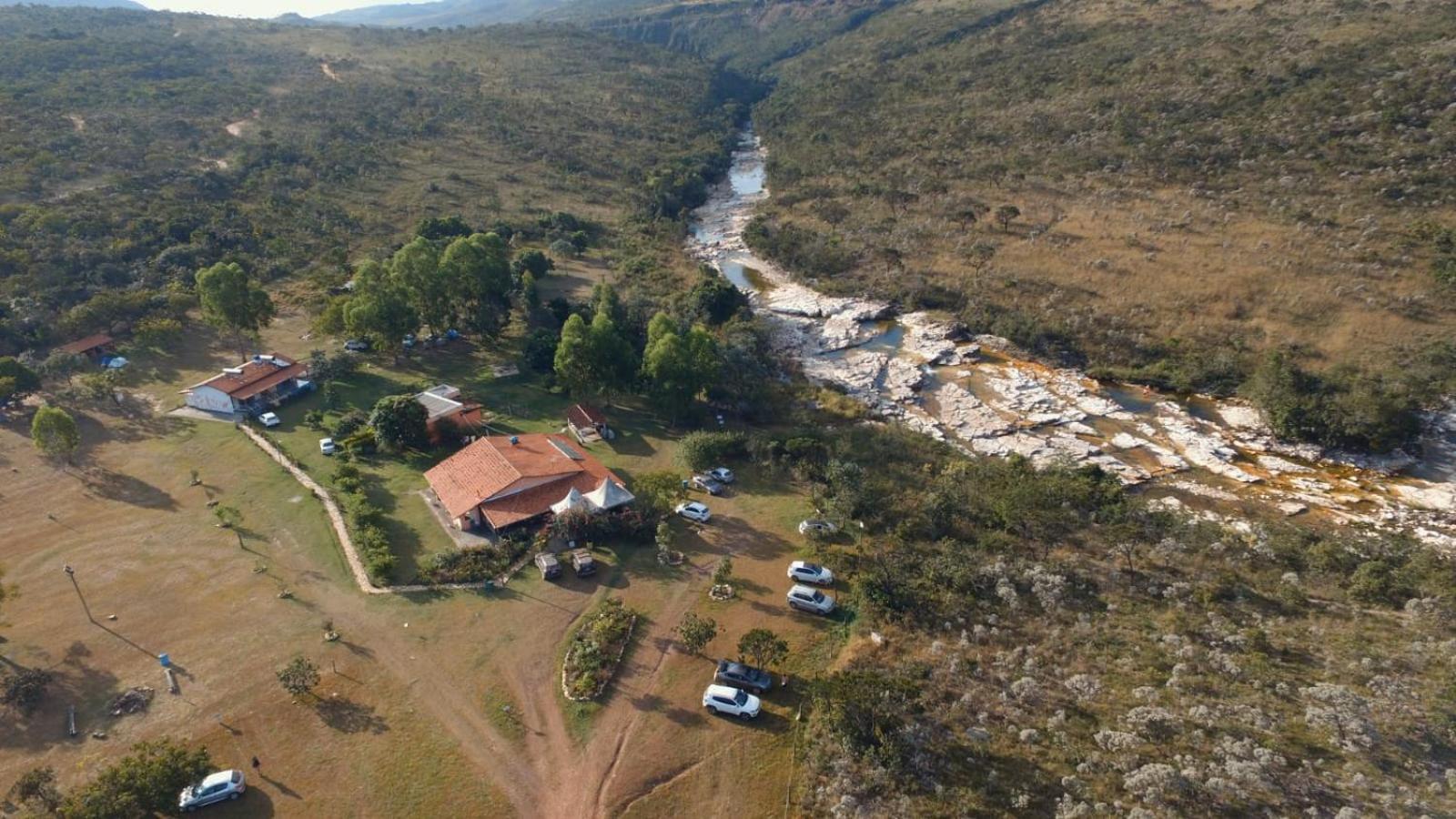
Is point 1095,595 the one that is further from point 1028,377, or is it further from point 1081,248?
point 1081,248

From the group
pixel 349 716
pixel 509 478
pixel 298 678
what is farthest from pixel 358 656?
pixel 509 478

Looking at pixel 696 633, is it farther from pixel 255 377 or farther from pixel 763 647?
pixel 255 377

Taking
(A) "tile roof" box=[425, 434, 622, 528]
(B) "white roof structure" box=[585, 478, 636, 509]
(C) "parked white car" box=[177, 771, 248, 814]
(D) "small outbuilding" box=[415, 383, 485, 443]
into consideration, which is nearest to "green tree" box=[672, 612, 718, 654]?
(B) "white roof structure" box=[585, 478, 636, 509]

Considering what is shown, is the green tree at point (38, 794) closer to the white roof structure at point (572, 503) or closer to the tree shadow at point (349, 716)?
the tree shadow at point (349, 716)

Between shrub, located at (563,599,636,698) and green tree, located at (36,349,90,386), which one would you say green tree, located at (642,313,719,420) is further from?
green tree, located at (36,349,90,386)

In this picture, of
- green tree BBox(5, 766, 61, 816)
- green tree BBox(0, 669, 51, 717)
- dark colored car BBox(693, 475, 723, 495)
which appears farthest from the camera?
dark colored car BBox(693, 475, 723, 495)
